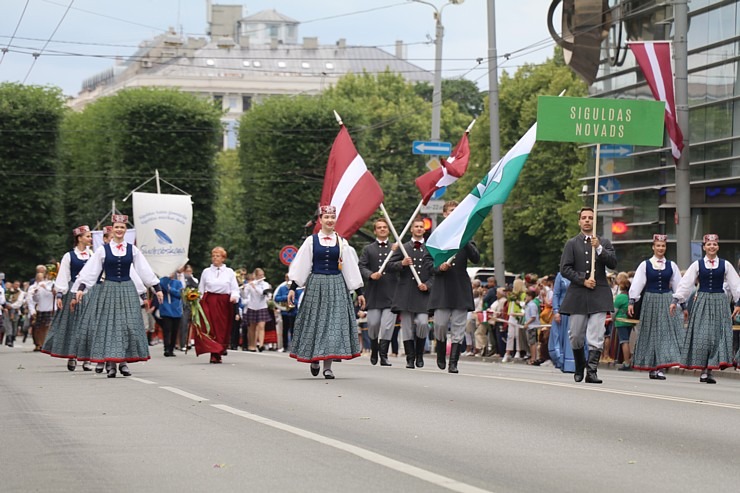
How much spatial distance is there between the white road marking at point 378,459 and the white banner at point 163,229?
28.7m

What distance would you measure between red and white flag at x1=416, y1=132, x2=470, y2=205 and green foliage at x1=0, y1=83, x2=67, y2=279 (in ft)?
147

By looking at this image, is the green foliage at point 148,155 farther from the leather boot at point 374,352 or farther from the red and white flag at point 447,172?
the leather boot at point 374,352

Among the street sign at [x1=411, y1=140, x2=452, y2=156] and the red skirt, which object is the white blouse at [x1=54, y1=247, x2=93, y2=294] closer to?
the red skirt

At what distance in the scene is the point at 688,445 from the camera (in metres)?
10.0

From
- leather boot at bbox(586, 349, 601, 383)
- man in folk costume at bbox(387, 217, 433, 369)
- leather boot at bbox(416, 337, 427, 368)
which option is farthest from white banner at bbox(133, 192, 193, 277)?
leather boot at bbox(586, 349, 601, 383)

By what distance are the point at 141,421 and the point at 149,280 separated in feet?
22.5

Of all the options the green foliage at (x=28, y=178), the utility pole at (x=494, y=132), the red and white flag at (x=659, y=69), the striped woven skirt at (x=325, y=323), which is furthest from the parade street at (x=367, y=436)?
the green foliage at (x=28, y=178)

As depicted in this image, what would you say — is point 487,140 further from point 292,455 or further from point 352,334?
point 292,455

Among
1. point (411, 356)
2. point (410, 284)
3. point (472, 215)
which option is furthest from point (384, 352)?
point (472, 215)

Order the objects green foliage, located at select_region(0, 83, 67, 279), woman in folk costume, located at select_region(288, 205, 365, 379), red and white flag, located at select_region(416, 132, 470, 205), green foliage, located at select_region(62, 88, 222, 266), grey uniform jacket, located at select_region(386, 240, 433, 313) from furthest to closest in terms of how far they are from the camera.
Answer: green foliage, located at select_region(62, 88, 222, 266), green foliage, located at select_region(0, 83, 67, 279), red and white flag, located at select_region(416, 132, 470, 205), grey uniform jacket, located at select_region(386, 240, 433, 313), woman in folk costume, located at select_region(288, 205, 365, 379)

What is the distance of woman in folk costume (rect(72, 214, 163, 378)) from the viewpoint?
59.3 feet

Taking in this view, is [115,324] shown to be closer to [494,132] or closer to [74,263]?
[74,263]

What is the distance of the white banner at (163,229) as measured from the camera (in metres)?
40.6

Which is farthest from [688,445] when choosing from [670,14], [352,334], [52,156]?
[52,156]
